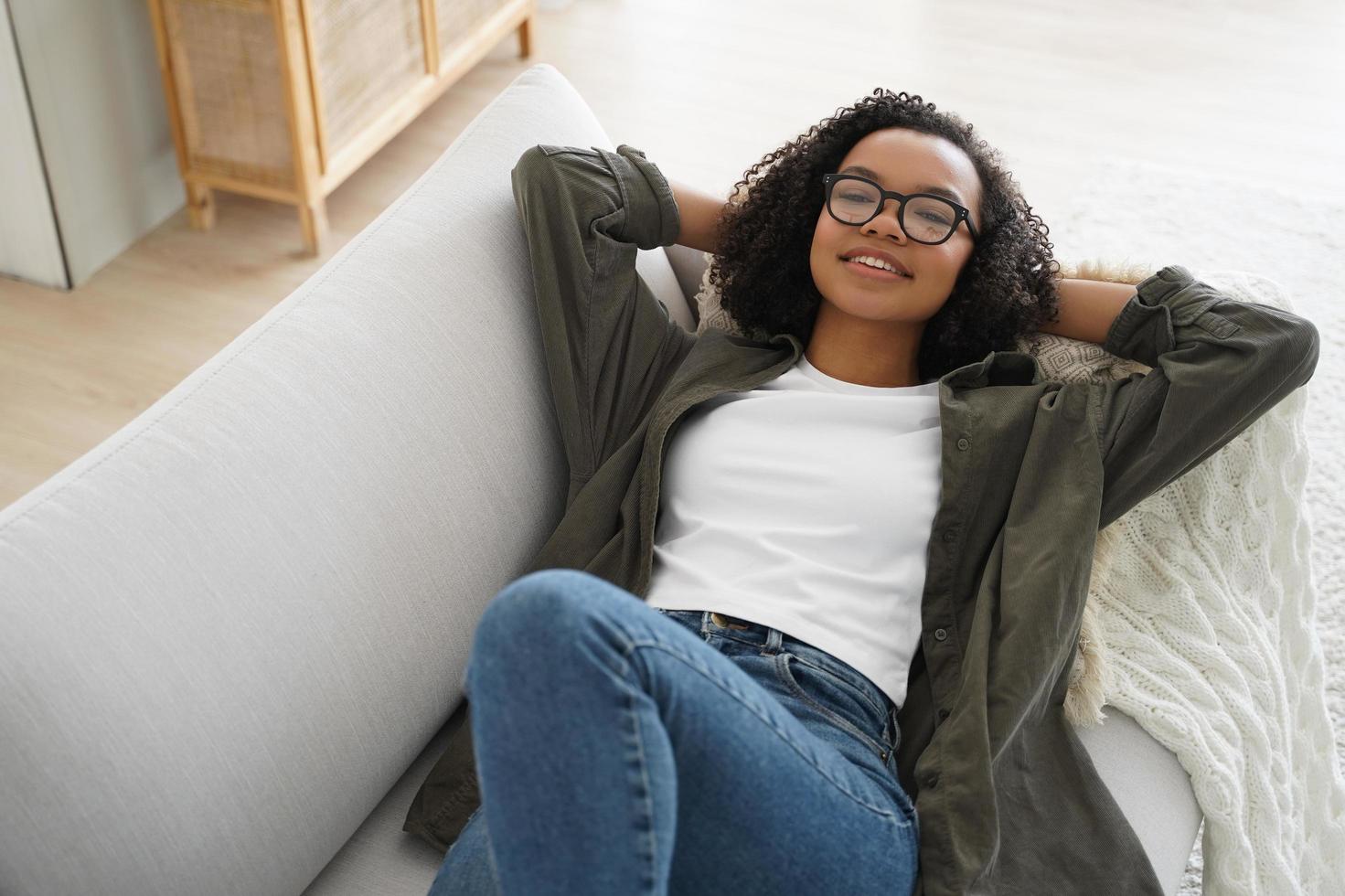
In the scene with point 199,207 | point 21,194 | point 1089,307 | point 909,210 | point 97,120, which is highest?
point 909,210

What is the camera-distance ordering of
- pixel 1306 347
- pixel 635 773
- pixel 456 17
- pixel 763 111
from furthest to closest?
pixel 763 111 < pixel 456 17 < pixel 1306 347 < pixel 635 773

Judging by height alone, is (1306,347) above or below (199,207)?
above

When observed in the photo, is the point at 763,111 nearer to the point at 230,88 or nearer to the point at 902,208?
the point at 230,88

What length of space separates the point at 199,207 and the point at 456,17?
0.82 meters

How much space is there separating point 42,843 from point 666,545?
26.6 inches

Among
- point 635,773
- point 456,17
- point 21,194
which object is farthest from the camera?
point 456,17

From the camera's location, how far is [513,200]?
1557 mm

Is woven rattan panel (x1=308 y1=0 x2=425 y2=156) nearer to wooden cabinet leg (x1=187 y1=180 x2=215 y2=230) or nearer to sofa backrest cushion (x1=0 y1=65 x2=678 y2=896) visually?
wooden cabinet leg (x1=187 y1=180 x2=215 y2=230)

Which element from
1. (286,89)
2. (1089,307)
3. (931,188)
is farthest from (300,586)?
(286,89)

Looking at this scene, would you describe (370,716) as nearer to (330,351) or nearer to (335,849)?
(335,849)

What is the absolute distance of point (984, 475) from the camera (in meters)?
1.38

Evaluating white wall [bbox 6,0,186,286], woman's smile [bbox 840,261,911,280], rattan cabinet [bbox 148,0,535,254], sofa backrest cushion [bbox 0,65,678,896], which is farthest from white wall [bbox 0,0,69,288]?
woman's smile [bbox 840,261,911,280]

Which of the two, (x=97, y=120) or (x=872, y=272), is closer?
(x=872, y=272)

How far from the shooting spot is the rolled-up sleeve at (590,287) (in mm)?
1481
